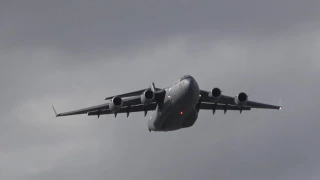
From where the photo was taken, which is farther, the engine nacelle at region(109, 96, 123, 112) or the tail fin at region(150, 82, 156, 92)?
the tail fin at region(150, 82, 156, 92)

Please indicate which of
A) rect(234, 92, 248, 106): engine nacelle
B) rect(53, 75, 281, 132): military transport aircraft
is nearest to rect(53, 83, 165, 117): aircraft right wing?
rect(53, 75, 281, 132): military transport aircraft

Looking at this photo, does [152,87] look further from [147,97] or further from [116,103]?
[116,103]

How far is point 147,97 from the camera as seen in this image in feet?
137

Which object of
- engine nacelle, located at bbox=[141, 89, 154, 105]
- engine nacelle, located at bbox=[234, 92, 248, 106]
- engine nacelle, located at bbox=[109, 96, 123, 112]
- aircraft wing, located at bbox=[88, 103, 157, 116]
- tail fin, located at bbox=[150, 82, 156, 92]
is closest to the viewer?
engine nacelle, located at bbox=[141, 89, 154, 105]

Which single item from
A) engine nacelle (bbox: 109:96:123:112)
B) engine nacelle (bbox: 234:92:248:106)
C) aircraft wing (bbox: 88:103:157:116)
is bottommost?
aircraft wing (bbox: 88:103:157:116)

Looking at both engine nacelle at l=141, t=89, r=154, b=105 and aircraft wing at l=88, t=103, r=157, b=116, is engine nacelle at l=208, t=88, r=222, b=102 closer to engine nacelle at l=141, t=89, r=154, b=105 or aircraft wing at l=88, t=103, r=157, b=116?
engine nacelle at l=141, t=89, r=154, b=105

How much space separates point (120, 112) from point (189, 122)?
588 centimetres

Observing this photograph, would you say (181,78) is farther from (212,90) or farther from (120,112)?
(120,112)

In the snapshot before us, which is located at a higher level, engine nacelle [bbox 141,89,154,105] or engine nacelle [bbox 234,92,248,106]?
engine nacelle [bbox 141,89,154,105]

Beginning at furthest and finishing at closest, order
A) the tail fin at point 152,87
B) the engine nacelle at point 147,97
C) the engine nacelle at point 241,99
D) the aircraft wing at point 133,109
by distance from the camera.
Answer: the aircraft wing at point 133,109
the tail fin at point 152,87
the engine nacelle at point 241,99
the engine nacelle at point 147,97

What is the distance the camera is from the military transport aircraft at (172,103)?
3984 centimetres

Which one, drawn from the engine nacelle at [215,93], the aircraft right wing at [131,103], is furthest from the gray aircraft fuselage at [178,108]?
the engine nacelle at [215,93]

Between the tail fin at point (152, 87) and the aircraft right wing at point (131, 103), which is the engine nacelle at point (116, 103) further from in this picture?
the tail fin at point (152, 87)

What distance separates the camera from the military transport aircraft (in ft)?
131
